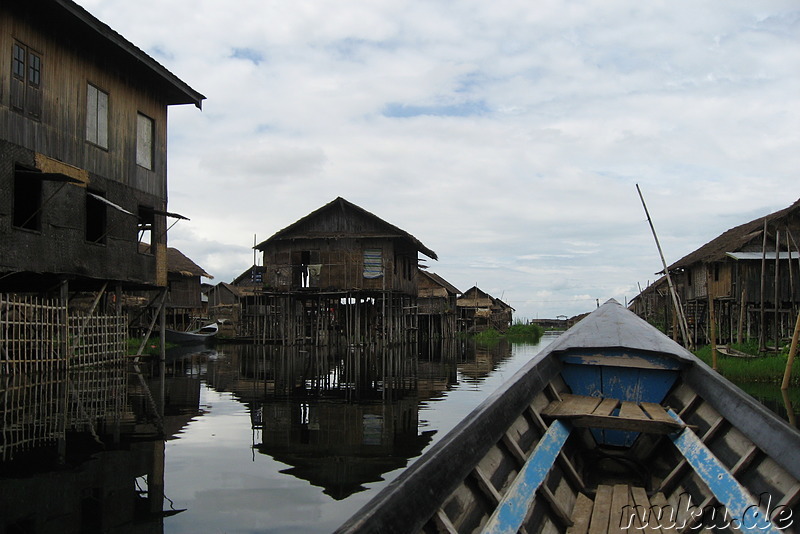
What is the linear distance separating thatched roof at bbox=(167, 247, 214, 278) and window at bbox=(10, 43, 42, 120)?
66.3ft

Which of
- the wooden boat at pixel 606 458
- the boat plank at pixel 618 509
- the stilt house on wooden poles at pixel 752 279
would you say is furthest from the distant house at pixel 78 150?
the stilt house on wooden poles at pixel 752 279

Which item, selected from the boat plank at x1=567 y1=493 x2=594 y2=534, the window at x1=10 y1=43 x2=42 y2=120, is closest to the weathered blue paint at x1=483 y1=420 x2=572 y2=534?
the boat plank at x1=567 y1=493 x2=594 y2=534

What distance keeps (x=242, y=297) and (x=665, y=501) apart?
3981 centimetres

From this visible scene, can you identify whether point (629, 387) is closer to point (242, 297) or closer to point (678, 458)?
point (678, 458)

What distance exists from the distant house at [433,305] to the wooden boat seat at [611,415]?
34.5 meters

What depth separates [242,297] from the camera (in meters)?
42.5

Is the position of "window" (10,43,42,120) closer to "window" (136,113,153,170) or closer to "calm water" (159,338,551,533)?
"window" (136,113,153,170)

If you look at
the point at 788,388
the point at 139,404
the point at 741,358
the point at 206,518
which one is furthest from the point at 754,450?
the point at 741,358

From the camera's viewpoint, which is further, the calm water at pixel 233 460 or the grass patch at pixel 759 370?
the grass patch at pixel 759 370

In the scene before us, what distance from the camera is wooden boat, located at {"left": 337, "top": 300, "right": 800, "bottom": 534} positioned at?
310 centimetres

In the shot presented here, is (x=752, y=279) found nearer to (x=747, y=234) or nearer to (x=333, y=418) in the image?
(x=747, y=234)

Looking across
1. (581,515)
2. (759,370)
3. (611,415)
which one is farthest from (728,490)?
(759,370)

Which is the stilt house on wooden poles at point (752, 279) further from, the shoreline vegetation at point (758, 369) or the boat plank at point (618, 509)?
the boat plank at point (618, 509)

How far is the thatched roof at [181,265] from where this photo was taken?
33166 millimetres
